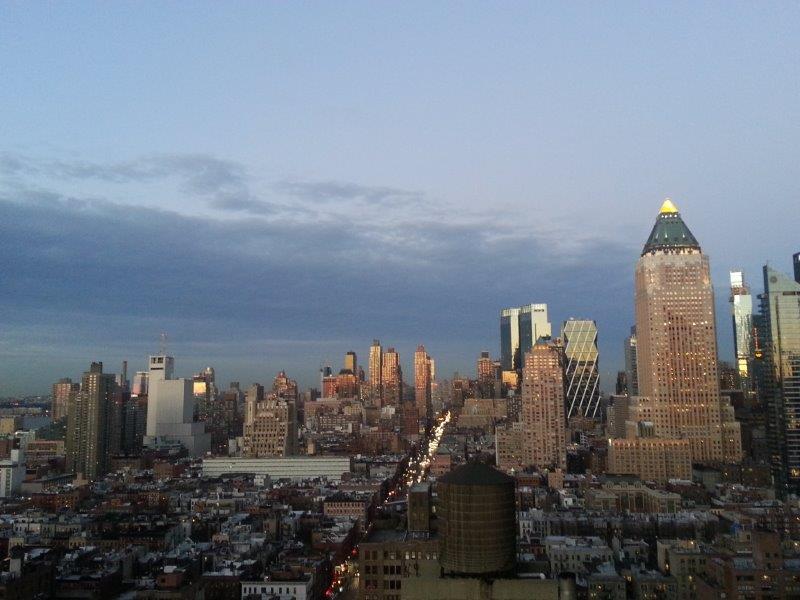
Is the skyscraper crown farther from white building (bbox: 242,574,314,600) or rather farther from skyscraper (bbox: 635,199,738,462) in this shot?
white building (bbox: 242,574,314,600)

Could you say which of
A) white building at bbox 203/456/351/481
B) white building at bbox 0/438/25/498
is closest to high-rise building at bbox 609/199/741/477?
white building at bbox 203/456/351/481

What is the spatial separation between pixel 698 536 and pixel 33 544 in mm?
71084

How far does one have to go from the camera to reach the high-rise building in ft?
468

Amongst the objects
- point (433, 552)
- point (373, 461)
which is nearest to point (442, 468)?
point (373, 461)

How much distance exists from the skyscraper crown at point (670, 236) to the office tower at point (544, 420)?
3577 cm

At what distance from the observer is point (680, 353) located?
5861 inches

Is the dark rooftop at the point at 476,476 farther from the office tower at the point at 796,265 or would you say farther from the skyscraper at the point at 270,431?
the office tower at the point at 796,265

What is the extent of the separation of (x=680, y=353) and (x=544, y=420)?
100 ft

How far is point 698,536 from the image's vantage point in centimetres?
7975

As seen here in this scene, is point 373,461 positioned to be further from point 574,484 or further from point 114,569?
point 114,569

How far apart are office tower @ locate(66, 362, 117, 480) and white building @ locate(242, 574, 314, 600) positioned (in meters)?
117

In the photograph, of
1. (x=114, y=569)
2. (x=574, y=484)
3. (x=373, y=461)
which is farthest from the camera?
(x=373, y=461)

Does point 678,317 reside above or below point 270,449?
above

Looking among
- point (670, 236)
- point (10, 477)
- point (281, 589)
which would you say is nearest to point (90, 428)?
point (10, 477)
